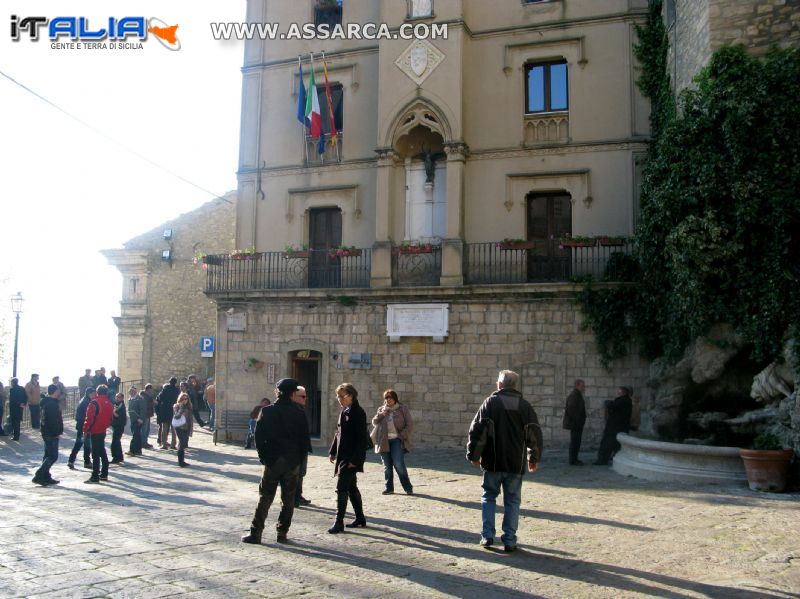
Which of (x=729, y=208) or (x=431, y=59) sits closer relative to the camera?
(x=729, y=208)

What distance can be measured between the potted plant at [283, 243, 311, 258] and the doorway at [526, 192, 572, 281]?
573 centimetres

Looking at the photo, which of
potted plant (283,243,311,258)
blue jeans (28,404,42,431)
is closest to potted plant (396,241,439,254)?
potted plant (283,243,311,258)

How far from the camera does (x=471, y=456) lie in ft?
24.2

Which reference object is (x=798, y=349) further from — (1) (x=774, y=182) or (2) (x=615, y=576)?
(2) (x=615, y=576)

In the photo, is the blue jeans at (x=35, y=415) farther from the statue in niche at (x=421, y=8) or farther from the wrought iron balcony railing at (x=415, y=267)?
the statue in niche at (x=421, y=8)

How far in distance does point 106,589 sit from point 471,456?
3.38m

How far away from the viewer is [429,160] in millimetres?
19438

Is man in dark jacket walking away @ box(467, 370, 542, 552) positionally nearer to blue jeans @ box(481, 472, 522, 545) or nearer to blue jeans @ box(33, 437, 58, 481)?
blue jeans @ box(481, 472, 522, 545)

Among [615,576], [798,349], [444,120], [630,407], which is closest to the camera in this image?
[615,576]

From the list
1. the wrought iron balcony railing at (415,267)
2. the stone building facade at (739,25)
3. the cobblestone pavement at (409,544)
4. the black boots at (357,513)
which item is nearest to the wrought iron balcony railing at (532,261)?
the wrought iron balcony railing at (415,267)

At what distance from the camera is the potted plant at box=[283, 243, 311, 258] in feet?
65.1

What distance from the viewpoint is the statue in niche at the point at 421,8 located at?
19172mm

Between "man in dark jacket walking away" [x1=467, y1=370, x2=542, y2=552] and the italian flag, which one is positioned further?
the italian flag

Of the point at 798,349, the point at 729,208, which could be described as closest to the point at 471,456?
the point at 798,349
